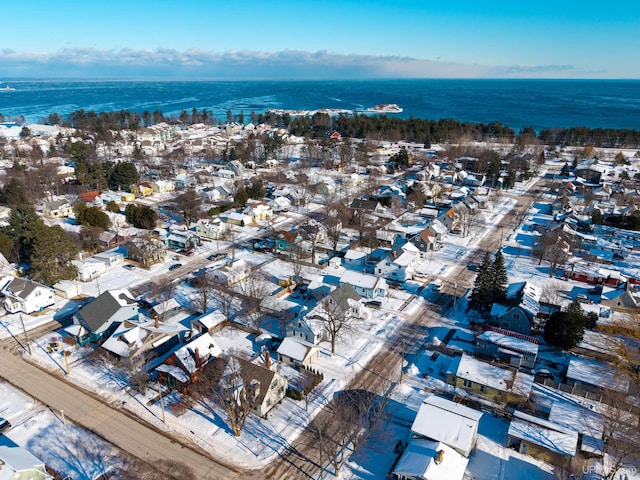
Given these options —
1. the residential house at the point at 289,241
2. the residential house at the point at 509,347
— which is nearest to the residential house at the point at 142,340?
the residential house at the point at 289,241

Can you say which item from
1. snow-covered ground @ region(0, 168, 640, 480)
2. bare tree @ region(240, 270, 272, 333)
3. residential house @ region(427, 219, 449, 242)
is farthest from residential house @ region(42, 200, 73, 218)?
residential house @ region(427, 219, 449, 242)

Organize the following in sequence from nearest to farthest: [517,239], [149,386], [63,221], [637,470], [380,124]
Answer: [637,470] < [149,386] < [517,239] < [63,221] < [380,124]

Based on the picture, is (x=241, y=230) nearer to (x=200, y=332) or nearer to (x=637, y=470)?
(x=200, y=332)

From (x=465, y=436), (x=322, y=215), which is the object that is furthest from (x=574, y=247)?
(x=465, y=436)

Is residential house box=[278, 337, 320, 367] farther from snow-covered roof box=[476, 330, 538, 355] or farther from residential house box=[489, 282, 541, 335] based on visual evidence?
residential house box=[489, 282, 541, 335]

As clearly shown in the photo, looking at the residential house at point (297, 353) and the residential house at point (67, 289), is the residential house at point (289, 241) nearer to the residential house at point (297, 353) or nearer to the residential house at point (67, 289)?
the residential house at point (297, 353)
